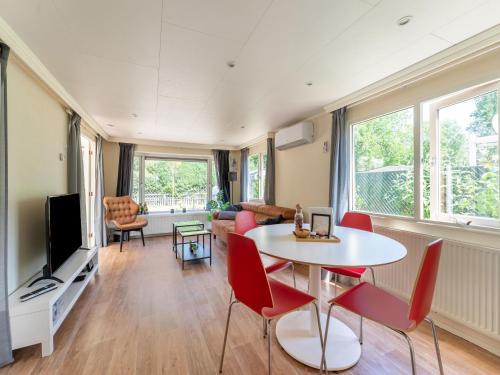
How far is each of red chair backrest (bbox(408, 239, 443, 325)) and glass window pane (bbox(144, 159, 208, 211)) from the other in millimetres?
5423

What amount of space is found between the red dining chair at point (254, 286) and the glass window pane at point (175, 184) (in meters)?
4.73

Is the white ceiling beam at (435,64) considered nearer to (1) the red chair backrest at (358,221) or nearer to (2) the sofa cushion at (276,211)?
(1) the red chair backrest at (358,221)

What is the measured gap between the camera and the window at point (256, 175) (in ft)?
17.2

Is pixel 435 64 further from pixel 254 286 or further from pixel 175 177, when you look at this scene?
pixel 175 177

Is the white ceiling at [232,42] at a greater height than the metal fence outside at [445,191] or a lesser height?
greater

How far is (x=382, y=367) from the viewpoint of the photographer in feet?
4.92

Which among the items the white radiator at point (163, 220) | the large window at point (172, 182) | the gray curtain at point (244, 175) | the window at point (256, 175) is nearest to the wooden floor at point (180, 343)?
the white radiator at point (163, 220)

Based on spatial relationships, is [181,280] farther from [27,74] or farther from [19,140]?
[27,74]

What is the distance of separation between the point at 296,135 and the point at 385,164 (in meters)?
1.42

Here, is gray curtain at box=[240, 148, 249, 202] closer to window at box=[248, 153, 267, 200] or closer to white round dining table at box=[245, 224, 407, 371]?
window at box=[248, 153, 267, 200]

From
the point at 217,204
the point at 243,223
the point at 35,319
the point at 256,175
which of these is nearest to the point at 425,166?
the point at 243,223

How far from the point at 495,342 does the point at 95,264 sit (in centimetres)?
403

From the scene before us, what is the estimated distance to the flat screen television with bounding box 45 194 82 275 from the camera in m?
1.87

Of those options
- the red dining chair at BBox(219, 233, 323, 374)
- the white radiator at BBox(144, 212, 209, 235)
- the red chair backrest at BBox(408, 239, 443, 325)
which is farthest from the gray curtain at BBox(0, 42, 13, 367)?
the white radiator at BBox(144, 212, 209, 235)
